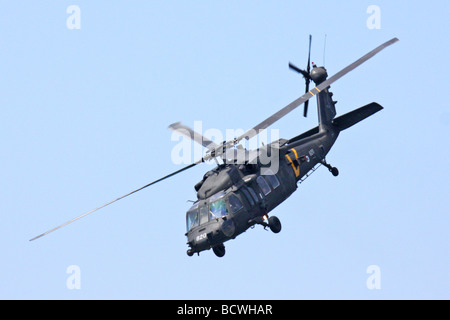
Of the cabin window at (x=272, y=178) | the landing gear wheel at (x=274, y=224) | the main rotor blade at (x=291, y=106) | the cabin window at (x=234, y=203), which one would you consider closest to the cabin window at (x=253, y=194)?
the cabin window at (x=234, y=203)

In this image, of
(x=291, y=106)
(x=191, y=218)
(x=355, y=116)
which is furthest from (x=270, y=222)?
(x=355, y=116)

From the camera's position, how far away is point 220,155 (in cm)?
4606

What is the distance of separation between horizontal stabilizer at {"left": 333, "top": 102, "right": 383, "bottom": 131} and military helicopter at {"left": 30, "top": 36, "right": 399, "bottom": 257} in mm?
79

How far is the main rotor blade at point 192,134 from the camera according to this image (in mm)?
50562

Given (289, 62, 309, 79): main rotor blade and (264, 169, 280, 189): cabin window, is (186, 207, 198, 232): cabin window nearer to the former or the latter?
(264, 169, 280, 189): cabin window

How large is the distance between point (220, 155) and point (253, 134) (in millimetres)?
2587

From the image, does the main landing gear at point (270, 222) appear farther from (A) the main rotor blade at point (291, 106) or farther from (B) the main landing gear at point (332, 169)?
(B) the main landing gear at point (332, 169)

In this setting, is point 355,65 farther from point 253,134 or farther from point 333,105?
point 253,134

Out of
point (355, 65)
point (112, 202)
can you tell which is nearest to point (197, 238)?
point (112, 202)

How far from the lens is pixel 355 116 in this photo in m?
54.7

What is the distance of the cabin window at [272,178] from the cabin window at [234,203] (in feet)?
10.4

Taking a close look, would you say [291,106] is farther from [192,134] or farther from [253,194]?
[192,134]

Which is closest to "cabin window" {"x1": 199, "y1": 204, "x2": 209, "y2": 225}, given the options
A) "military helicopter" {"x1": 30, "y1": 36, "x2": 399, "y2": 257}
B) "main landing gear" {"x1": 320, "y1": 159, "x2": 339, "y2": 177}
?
"military helicopter" {"x1": 30, "y1": 36, "x2": 399, "y2": 257}

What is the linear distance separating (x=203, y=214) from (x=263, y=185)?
4.27 meters
